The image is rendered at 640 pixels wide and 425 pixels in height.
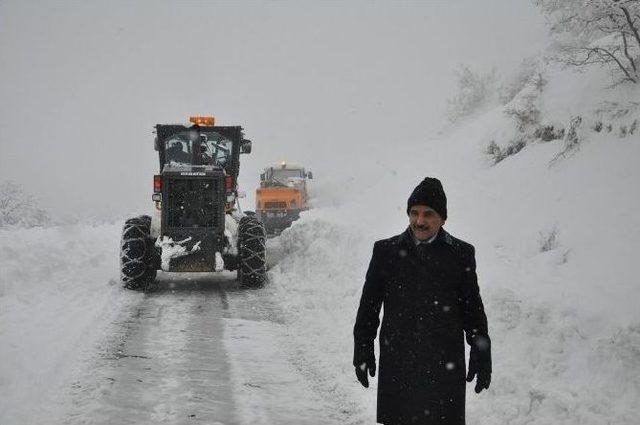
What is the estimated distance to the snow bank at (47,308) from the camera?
4.93 m

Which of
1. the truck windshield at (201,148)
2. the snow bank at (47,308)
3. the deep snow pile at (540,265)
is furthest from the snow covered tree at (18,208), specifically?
the deep snow pile at (540,265)

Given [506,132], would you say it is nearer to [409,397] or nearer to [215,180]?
[215,180]

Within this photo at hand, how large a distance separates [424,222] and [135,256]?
7186 millimetres

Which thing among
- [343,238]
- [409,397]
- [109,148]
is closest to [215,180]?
[343,238]

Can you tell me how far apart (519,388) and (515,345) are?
2.36 feet

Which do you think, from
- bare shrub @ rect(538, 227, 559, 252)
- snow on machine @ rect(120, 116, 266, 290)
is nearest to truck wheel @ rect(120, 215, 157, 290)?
snow on machine @ rect(120, 116, 266, 290)

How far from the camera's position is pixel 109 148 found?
374ft

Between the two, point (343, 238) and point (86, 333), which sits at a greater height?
point (343, 238)

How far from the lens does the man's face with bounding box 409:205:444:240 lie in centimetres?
319

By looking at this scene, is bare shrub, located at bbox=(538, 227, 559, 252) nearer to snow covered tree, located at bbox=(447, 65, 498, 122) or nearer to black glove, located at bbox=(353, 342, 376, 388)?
black glove, located at bbox=(353, 342, 376, 388)

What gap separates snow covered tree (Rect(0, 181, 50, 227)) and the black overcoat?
907 inches

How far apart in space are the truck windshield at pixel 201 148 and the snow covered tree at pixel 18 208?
1510cm

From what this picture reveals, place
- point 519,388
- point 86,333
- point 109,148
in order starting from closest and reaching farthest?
1. point 519,388
2. point 86,333
3. point 109,148

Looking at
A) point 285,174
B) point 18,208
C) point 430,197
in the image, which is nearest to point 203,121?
point 430,197
